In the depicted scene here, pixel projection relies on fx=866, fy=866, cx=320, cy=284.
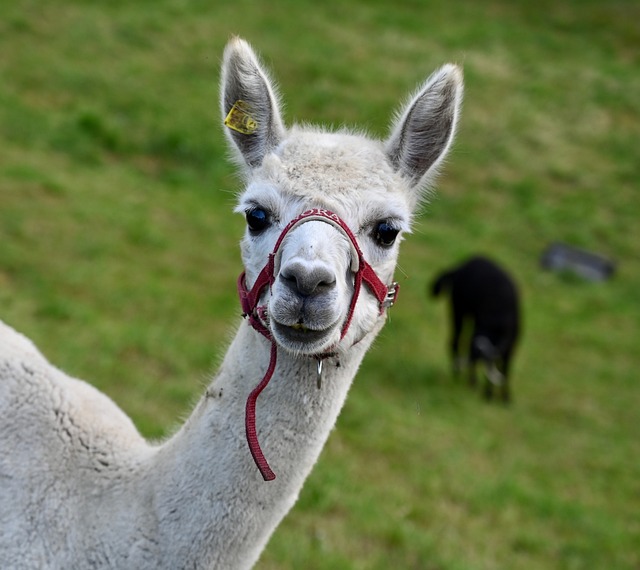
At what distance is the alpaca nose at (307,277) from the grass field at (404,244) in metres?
0.91

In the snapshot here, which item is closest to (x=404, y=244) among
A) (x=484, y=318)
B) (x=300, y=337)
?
(x=484, y=318)

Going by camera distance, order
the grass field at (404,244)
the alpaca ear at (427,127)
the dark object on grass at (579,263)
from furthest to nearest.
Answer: the dark object on grass at (579,263) < the grass field at (404,244) < the alpaca ear at (427,127)

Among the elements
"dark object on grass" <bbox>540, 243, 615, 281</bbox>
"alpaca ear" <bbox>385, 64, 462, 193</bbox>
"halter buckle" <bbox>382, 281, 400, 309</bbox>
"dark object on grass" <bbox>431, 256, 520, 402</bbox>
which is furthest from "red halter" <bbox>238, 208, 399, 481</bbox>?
"dark object on grass" <bbox>540, 243, 615, 281</bbox>

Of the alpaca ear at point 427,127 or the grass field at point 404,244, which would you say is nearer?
the alpaca ear at point 427,127

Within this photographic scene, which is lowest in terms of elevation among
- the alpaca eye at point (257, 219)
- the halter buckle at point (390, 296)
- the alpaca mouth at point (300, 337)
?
the halter buckle at point (390, 296)

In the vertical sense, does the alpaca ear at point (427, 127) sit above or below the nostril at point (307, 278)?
above

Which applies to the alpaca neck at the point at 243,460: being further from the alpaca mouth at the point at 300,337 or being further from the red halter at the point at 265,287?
the alpaca mouth at the point at 300,337

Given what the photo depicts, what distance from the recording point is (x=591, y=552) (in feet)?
21.2

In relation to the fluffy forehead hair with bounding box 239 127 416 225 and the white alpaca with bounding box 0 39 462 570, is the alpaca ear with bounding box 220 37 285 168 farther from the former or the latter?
the fluffy forehead hair with bounding box 239 127 416 225

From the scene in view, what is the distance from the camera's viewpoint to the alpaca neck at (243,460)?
2.59m

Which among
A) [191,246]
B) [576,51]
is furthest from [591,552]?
[576,51]

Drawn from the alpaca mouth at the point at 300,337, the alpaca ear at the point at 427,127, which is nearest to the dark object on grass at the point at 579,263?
the alpaca ear at the point at 427,127

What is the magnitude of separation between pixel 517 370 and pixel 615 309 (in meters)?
3.42

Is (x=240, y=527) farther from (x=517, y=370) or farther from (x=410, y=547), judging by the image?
(x=517, y=370)
